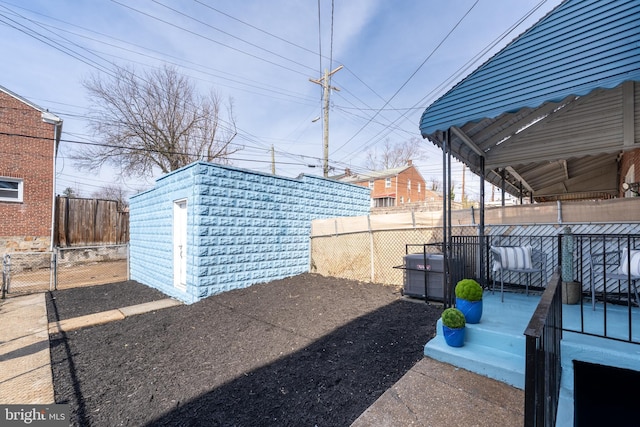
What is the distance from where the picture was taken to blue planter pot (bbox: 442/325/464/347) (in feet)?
9.79

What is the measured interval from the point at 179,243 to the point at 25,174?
8.52 m

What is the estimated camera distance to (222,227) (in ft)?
20.9

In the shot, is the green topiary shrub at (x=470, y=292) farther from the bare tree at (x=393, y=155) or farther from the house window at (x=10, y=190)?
the bare tree at (x=393, y=155)

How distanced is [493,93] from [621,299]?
11.8 ft

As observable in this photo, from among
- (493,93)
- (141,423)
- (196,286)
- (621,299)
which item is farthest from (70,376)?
(621,299)

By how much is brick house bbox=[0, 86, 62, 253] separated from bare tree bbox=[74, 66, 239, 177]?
3995 mm

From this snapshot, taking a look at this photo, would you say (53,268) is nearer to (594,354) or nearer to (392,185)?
(594,354)

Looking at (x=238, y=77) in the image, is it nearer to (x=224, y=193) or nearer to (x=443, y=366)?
(x=224, y=193)

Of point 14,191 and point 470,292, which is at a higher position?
point 14,191

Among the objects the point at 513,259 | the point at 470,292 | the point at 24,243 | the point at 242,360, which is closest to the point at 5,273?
the point at 24,243

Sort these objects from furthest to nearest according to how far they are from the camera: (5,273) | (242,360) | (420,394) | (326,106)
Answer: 1. (326,106)
2. (5,273)
3. (242,360)
4. (420,394)

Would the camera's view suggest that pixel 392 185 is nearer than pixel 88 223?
No

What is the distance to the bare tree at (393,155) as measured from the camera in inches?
1249

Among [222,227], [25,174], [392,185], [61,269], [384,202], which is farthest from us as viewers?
[384,202]
